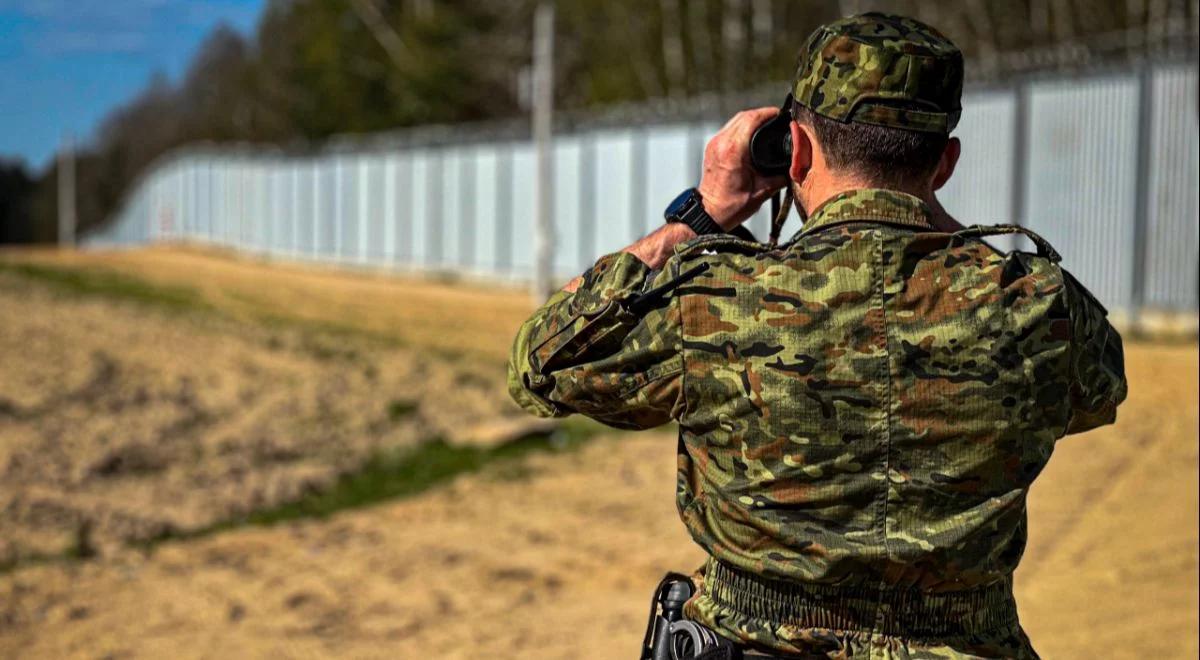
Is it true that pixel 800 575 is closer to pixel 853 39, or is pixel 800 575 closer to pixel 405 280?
pixel 853 39

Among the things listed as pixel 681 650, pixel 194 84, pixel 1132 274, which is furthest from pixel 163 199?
pixel 194 84

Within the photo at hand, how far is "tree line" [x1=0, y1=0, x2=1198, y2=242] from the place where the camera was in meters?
27.9

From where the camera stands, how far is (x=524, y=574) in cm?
741

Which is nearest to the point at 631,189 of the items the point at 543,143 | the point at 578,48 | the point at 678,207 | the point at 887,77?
the point at 543,143

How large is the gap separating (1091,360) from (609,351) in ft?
2.37

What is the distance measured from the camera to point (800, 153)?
2.21 meters

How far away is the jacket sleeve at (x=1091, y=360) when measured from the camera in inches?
84.4

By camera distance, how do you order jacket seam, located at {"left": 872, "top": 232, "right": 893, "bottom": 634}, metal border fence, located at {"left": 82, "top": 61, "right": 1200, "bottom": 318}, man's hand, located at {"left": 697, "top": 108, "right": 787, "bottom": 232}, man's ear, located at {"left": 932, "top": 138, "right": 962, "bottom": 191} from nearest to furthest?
jacket seam, located at {"left": 872, "top": 232, "right": 893, "bottom": 634} → man's ear, located at {"left": 932, "top": 138, "right": 962, "bottom": 191} → man's hand, located at {"left": 697, "top": 108, "right": 787, "bottom": 232} → metal border fence, located at {"left": 82, "top": 61, "right": 1200, "bottom": 318}

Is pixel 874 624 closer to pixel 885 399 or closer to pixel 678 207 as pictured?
pixel 885 399

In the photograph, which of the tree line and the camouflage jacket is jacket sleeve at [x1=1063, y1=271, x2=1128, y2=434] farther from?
the tree line

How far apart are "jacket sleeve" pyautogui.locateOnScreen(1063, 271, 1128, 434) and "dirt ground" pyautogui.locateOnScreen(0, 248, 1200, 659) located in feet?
13.1

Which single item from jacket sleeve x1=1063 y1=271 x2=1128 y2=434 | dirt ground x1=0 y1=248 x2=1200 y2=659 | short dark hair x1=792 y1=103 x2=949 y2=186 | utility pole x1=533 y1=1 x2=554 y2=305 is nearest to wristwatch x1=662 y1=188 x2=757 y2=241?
short dark hair x1=792 y1=103 x2=949 y2=186

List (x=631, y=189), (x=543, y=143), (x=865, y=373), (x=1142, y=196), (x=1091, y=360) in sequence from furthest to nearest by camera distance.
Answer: (x=631, y=189) < (x=543, y=143) < (x=1142, y=196) < (x=1091, y=360) < (x=865, y=373)

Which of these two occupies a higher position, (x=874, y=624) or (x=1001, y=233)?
(x=1001, y=233)
